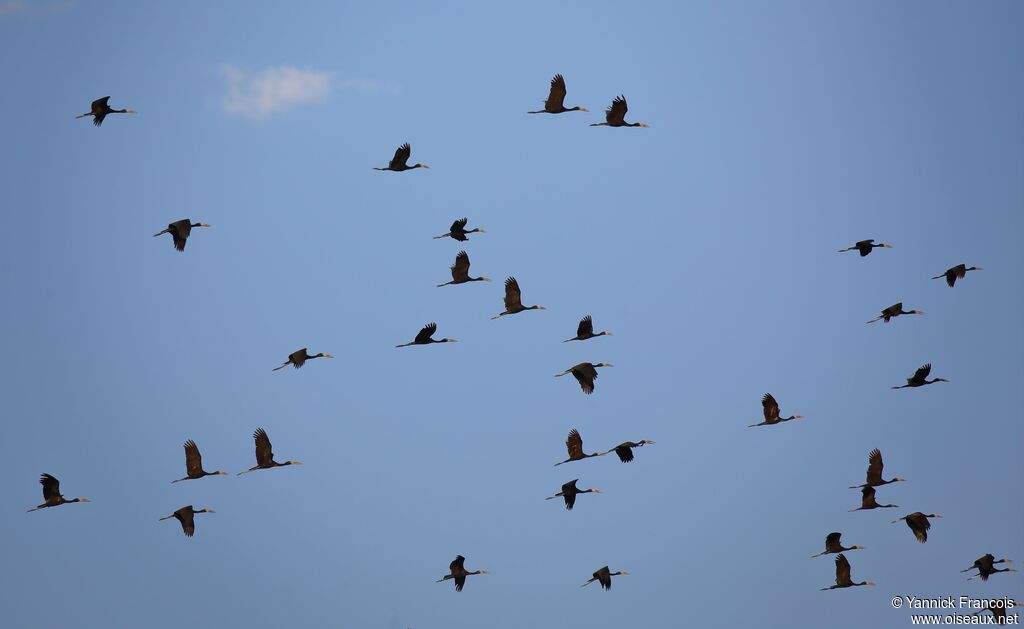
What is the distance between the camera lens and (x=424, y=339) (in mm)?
55562

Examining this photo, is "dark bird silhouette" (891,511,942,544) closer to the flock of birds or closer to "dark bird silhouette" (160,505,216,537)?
the flock of birds

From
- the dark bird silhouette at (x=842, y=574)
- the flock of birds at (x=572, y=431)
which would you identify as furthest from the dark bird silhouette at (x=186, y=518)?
the dark bird silhouette at (x=842, y=574)

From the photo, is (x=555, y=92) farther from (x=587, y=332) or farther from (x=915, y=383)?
(x=915, y=383)

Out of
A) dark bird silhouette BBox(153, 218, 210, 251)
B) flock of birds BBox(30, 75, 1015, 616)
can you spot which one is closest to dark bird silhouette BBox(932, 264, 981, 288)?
flock of birds BBox(30, 75, 1015, 616)

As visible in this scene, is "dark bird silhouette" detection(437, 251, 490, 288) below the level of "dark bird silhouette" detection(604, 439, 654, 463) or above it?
above

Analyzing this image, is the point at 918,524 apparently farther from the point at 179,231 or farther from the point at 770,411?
the point at 179,231

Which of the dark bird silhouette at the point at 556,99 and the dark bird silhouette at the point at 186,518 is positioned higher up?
the dark bird silhouette at the point at 556,99

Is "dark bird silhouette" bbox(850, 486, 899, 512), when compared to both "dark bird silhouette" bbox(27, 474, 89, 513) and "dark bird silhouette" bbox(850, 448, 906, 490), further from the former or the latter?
"dark bird silhouette" bbox(27, 474, 89, 513)

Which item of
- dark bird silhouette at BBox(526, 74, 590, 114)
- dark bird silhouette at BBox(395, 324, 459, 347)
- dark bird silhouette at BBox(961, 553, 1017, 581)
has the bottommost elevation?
dark bird silhouette at BBox(961, 553, 1017, 581)

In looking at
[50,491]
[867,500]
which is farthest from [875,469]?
[50,491]

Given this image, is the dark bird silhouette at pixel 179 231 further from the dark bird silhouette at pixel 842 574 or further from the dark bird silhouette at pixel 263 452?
the dark bird silhouette at pixel 842 574

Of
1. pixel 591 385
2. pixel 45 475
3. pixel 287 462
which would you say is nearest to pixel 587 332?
pixel 591 385

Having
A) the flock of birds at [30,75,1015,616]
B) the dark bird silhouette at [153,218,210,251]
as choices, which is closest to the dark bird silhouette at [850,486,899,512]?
the flock of birds at [30,75,1015,616]

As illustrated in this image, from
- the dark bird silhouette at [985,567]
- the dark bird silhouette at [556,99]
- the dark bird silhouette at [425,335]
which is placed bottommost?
the dark bird silhouette at [985,567]
